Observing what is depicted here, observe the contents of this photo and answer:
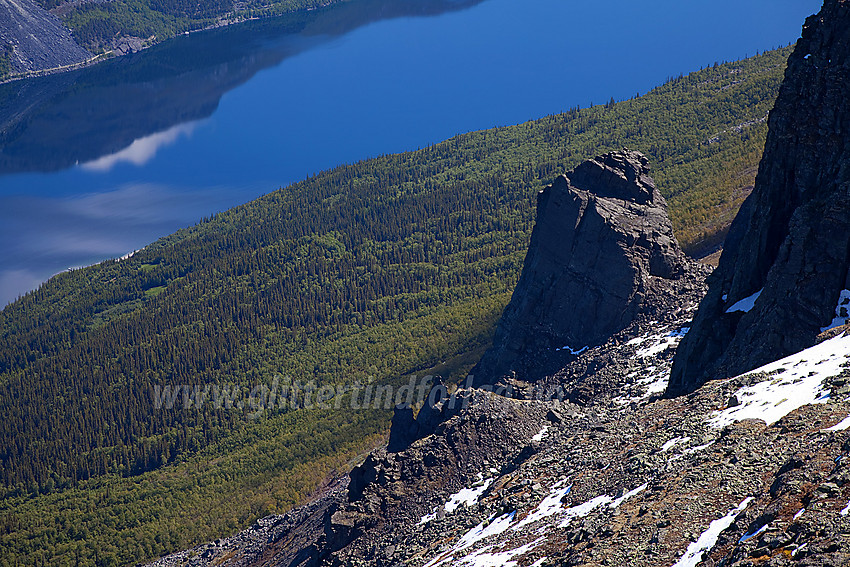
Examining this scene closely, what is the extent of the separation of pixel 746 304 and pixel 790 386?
11.6 meters

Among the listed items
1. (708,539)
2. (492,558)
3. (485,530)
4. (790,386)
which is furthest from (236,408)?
(708,539)

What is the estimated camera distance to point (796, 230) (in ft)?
165

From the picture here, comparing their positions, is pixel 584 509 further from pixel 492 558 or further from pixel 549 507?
pixel 492 558

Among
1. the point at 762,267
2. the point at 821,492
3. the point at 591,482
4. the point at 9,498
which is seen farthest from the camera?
the point at 9,498

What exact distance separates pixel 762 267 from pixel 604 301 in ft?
76.1

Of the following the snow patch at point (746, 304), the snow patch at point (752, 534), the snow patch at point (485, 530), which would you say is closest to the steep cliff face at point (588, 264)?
the snow patch at point (746, 304)

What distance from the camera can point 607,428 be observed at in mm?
56750

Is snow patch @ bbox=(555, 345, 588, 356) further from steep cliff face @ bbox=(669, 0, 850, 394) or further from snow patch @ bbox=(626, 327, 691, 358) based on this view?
steep cliff face @ bbox=(669, 0, 850, 394)

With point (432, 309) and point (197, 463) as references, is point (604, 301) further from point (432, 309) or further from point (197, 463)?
point (432, 309)

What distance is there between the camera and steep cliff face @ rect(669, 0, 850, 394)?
4944 centimetres

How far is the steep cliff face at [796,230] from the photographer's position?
49.4 meters

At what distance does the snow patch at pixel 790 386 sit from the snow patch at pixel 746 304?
709 cm

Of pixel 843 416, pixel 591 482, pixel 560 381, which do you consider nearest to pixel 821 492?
pixel 843 416

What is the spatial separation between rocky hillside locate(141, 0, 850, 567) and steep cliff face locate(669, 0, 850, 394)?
113 millimetres
